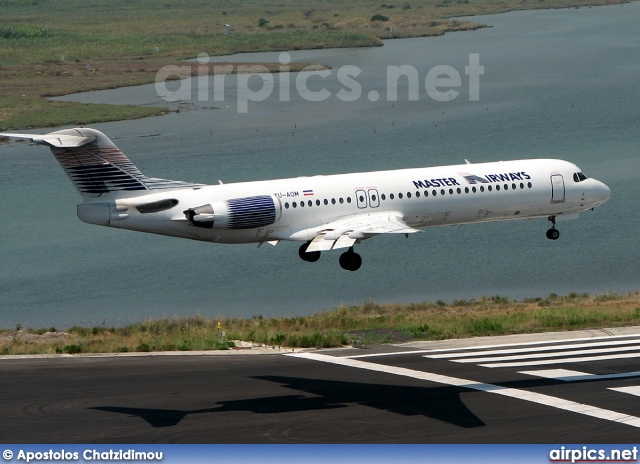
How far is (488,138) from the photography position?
114062 mm

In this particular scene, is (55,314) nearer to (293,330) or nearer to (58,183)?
(293,330)

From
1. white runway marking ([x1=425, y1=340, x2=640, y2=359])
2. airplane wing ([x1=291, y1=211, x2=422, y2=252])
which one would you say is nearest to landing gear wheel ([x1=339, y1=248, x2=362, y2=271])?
airplane wing ([x1=291, y1=211, x2=422, y2=252])

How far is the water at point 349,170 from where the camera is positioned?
241 ft

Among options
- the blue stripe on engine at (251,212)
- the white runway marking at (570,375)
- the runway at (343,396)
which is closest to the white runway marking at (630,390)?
the runway at (343,396)

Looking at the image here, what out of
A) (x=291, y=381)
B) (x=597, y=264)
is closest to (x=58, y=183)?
(x=597, y=264)

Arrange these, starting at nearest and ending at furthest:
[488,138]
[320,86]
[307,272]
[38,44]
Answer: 1. [307,272]
2. [488,138]
3. [320,86]
4. [38,44]

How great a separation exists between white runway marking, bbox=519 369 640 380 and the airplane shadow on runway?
140 inches

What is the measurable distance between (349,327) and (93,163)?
14.2m

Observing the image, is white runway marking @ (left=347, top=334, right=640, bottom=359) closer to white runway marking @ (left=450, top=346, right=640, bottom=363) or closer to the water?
white runway marking @ (left=450, top=346, right=640, bottom=363)

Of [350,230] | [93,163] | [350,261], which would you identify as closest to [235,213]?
[350,230]

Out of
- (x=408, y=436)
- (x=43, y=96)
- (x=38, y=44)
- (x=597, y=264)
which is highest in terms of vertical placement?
(x=38, y=44)

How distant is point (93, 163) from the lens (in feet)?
180

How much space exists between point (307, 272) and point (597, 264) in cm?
1899

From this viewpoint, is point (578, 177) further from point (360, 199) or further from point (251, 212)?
point (251, 212)
